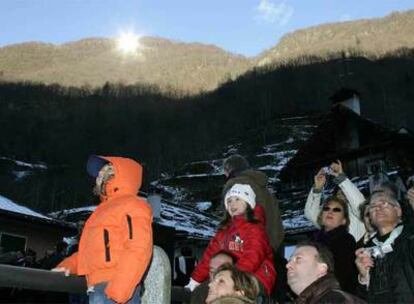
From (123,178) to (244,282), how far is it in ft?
2.96

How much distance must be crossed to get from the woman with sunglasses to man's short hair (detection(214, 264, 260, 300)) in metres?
0.96

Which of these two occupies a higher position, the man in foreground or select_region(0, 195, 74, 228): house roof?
select_region(0, 195, 74, 228): house roof

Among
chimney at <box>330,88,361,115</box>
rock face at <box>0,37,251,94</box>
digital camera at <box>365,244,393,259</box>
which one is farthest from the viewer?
rock face at <box>0,37,251,94</box>

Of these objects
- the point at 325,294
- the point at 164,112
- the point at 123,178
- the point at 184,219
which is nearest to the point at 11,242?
the point at 184,219

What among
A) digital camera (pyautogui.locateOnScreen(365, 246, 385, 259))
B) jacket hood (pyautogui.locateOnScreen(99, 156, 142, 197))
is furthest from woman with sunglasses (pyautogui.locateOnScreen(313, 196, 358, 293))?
jacket hood (pyautogui.locateOnScreen(99, 156, 142, 197))

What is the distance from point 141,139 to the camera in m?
65.9

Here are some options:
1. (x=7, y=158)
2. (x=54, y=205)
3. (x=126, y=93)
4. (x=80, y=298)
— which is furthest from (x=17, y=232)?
(x=126, y=93)

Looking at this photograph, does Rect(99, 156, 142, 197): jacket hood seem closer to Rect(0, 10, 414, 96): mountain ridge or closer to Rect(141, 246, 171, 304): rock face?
Rect(141, 246, 171, 304): rock face

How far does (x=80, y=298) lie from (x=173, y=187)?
37.7 m

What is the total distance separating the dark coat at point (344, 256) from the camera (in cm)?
382

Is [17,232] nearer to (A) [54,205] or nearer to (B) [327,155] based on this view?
(B) [327,155]

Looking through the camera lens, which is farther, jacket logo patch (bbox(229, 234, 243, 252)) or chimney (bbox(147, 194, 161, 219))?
chimney (bbox(147, 194, 161, 219))

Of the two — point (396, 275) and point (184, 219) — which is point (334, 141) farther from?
point (396, 275)

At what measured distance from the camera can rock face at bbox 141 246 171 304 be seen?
2906 mm
